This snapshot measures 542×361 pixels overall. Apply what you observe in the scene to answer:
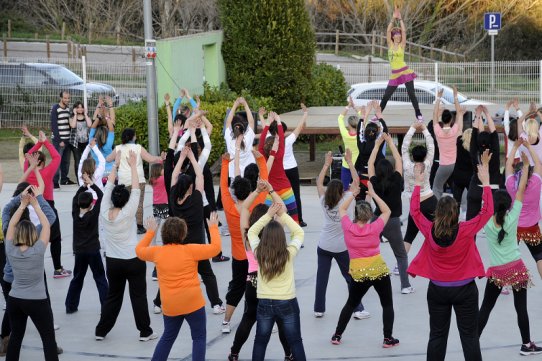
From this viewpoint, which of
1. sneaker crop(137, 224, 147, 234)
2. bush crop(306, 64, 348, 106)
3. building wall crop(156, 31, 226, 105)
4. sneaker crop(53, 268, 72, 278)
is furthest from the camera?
bush crop(306, 64, 348, 106)

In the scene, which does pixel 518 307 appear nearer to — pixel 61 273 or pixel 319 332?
pixel 319 332

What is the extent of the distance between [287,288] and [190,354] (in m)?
1.71

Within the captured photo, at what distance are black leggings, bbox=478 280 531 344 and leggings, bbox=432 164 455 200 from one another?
4.48 metres

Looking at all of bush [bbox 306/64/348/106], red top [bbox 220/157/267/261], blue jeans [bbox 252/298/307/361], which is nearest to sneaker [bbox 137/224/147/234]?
red top [bbox 220/157/267/261]

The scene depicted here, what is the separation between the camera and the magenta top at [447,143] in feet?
41.5

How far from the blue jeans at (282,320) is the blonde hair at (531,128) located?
528 cm

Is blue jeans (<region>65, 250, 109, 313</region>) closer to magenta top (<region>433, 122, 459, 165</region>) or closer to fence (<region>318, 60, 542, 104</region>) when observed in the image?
magenta top (<region>433, 122, 459, 165</region>)

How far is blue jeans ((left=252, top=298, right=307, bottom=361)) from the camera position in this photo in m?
7.26

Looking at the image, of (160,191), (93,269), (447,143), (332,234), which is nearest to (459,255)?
(332,234)

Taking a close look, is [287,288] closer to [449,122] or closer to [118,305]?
[118,305]

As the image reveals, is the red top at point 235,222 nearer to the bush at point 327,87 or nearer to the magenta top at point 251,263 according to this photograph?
the magenta top at point 251,263

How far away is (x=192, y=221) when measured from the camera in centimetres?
924

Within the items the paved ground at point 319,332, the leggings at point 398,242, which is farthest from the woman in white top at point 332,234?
the leggings at point 398,242

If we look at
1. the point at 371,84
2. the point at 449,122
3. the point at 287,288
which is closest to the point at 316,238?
the point at 449,122
